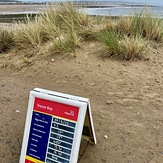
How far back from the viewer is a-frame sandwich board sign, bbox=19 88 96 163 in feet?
11.1

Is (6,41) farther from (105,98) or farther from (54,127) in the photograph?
(54,127)

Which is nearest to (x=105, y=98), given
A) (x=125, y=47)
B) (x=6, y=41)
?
(x=125, y=47)

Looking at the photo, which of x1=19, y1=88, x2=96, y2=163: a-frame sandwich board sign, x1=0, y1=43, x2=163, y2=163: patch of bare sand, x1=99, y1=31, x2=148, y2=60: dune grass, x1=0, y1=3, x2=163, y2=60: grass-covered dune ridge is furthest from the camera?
x1=0, y1=3, x2=163, y2=60: grass-covered dune ridge

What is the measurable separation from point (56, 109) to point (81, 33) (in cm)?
427

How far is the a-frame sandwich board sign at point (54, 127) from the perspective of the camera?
3385mm

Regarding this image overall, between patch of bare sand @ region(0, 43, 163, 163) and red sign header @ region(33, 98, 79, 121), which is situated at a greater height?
red sign header @ region(33, 98, 79, 121)

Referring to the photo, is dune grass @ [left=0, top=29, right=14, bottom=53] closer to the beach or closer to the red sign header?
the beach

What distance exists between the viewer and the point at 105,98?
522cm

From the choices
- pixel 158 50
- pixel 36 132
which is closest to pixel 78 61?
pixel 158 50

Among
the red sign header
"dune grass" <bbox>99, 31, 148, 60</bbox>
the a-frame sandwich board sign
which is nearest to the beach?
"dune grass" <bbox>99, 31, 148, 60</bbox>

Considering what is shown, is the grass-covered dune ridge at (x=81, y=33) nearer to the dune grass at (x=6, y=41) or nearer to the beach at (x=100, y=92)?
the dune grass at (x=6, y=41)

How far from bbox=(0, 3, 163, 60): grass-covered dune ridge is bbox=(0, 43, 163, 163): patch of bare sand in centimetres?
22

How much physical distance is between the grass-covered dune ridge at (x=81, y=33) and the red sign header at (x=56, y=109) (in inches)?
119

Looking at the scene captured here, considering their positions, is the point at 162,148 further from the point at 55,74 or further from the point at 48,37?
the point at 48,37
